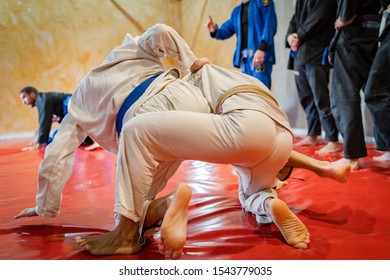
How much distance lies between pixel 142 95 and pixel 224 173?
0.93m

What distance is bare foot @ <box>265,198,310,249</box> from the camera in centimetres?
94

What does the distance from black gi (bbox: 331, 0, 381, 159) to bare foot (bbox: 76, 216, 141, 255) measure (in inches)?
50.7

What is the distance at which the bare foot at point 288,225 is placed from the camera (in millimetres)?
944

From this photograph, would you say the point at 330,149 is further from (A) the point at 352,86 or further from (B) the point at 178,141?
(B) the point at 178,141

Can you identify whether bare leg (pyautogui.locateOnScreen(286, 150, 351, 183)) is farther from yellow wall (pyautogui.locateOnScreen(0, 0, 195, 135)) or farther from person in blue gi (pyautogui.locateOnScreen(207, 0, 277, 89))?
yellow wall (pyautogui.locateOnScreen(0, 0, 195, 135))

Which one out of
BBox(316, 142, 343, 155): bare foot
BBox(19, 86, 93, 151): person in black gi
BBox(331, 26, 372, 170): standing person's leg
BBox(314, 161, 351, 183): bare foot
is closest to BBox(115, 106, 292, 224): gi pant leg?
BBox(314, 161, 351, 183): bare foot

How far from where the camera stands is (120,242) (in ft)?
3.12

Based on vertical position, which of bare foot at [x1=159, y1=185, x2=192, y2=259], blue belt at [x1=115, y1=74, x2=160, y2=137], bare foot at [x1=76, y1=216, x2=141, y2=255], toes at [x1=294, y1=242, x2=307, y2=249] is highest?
blue belt at [x1=115, y1=74, x2=160, y2=137]

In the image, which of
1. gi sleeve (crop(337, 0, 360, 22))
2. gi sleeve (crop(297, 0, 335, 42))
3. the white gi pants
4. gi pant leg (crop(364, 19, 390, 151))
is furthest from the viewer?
gi sleeve (crop(297, 0, 335, 42))

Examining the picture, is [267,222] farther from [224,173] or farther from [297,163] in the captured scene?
[224,173]

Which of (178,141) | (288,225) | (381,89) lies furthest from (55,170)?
(381,89)

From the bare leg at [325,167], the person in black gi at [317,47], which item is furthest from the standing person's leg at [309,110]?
the bare leg at [325,167]

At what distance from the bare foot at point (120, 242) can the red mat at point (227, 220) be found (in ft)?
0.05
